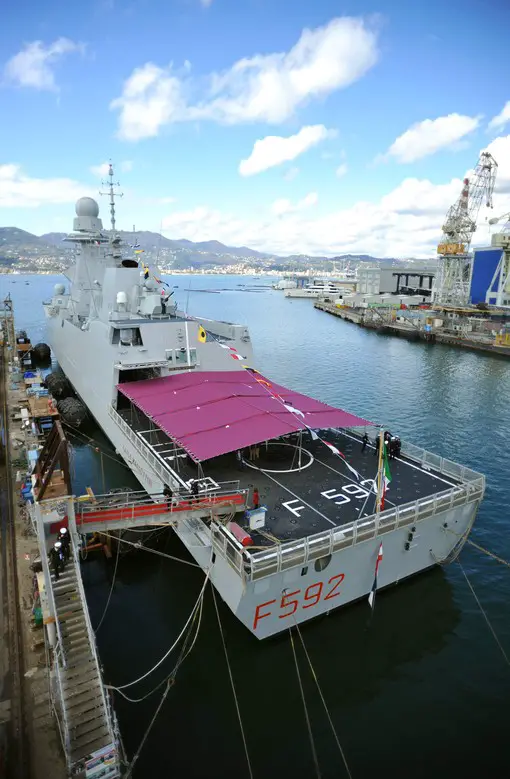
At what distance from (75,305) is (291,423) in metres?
30.1

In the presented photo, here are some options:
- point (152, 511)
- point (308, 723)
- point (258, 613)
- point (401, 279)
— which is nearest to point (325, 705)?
point (308, 723)

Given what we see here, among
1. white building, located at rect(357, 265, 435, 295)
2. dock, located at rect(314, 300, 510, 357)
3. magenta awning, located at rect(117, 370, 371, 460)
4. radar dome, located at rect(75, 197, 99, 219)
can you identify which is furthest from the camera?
white building, located at rect(357, 265, 435, 295)

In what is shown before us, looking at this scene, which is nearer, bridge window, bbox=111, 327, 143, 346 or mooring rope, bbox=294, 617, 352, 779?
mooring rope, bbox=294, 617, 352, 779

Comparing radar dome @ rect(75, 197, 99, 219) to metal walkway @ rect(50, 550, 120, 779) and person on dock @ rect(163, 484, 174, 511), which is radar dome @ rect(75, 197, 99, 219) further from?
metal walkway @ rect(50, 550, 120, 779)

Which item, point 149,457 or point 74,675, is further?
point 149,457

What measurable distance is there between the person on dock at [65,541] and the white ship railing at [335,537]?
4.15 meters

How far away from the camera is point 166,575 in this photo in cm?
1728

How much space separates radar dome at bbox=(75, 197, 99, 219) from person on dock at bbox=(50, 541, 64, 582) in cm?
3401

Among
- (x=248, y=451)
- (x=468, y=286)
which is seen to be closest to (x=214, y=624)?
(x=248, y=451)

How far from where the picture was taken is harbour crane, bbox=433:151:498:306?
86750 millimetres

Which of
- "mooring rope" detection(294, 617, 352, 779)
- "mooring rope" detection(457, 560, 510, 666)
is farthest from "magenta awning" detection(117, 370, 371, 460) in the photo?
"mooring rope" detection(457, 560, 510, 666)

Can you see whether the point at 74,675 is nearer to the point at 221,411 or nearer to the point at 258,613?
the point at 258,613

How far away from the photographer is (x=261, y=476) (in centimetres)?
1797

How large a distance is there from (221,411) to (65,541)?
879 cm
